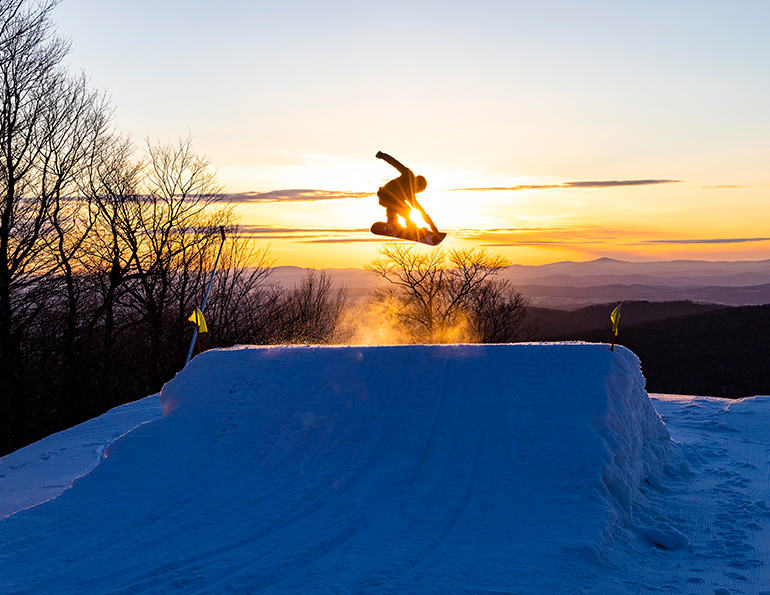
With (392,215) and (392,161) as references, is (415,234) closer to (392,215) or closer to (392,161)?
(392,215)

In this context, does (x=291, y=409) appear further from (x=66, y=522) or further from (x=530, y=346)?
(x=530, y=346)

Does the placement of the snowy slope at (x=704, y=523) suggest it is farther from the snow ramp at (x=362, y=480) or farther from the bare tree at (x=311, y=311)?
the bare tree at (x=311, y=311)

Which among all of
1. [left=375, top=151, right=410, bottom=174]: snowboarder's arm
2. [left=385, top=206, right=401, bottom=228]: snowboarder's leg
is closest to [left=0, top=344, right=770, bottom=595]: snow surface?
[left=385, top=206, right=401, bottom=228]: snowboarder's leg

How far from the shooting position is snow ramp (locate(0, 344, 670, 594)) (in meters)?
5.84

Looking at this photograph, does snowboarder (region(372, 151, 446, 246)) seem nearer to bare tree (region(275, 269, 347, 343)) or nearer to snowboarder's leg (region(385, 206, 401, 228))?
snowboarder's leg (region(385, 206, 401, 228))

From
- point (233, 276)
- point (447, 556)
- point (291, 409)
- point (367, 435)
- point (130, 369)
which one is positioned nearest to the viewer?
point (447, 556)

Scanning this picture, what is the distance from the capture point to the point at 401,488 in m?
7.52

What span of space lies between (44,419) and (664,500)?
74.1 ft

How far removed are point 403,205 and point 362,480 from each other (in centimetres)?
388

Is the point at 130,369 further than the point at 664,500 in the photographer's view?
Yes

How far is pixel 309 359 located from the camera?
34.3 feet

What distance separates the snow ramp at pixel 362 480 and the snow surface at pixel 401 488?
0.09 ft

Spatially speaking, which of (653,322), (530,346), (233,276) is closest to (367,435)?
(530,346)

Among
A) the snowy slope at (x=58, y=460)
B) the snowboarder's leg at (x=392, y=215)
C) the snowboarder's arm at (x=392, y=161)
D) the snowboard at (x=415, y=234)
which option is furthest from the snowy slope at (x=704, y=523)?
the snowy slope at (x=58, y=460)
